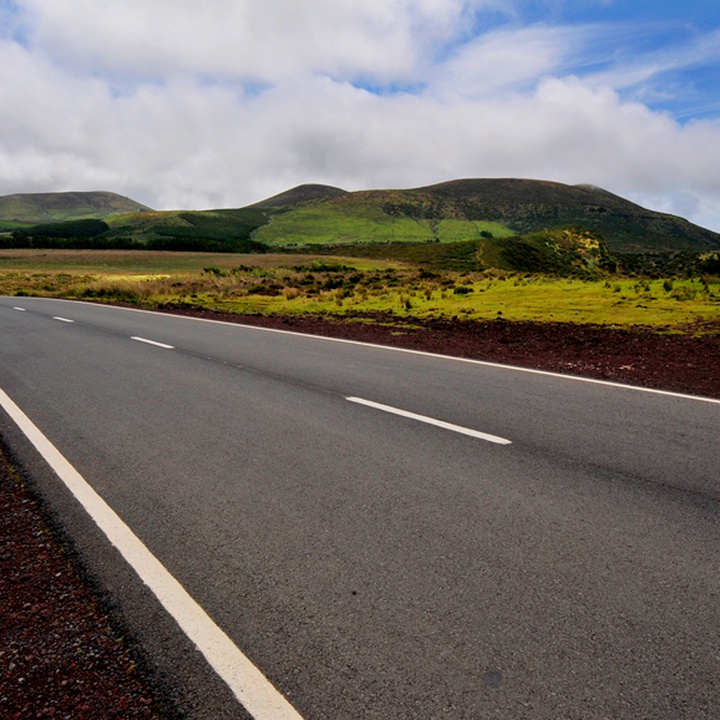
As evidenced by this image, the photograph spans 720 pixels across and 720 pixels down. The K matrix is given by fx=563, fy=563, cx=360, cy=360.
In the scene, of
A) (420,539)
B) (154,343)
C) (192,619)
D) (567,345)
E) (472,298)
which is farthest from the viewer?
(472,298)

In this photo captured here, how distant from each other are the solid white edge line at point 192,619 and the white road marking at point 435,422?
11.0ft

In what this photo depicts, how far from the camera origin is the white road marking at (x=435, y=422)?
5637 mm

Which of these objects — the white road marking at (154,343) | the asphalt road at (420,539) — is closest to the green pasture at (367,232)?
the white road marking at (154,343)

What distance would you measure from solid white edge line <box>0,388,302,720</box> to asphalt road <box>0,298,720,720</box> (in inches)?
1.9

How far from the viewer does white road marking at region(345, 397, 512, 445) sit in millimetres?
5637

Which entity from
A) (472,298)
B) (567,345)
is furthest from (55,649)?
(472,298)

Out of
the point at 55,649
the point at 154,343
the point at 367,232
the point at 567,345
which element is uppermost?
the point at 367,232

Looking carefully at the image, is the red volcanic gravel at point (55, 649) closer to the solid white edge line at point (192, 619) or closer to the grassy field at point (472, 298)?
the solid white edge line at point (192, 619)

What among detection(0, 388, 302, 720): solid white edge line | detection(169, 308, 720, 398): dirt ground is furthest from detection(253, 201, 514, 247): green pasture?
detection(0, 388, 302, 720): solid white edge line

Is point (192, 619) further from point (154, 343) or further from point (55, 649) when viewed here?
point (154, 343)

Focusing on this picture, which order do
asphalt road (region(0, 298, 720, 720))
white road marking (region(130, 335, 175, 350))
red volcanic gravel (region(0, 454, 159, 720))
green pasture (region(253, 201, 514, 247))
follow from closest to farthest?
red volcanic gravel (region(0, 454, 159, 720)) → asphalt road (region(0, 298, 720, 720)) → white road marking (region(130, 335, 175, 350)) → green pasture (region(253, 201, 514, 247))

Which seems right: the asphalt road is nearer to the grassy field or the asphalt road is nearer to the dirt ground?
the dirt ground

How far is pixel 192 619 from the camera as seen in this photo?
9.52 ft

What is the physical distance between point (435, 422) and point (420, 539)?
8.80ft
